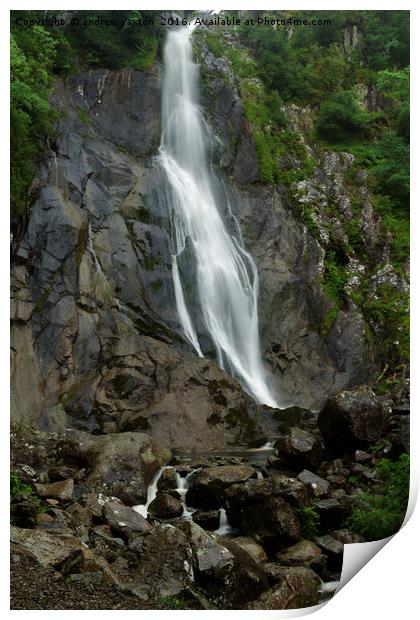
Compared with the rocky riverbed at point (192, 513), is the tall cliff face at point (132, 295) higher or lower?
higher

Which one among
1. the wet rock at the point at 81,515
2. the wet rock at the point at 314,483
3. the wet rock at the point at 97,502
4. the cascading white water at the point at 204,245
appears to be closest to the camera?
the wet rock at the point at 81,515

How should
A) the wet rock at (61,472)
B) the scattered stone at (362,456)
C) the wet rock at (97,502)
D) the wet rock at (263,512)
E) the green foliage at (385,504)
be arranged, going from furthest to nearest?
1. the wet rock at (61,472)
2. the scattered stone at (362,456)
3. the wet rock at (97,502)
4. the wet rock at (263,512)
5. the green foliage at (385,504)

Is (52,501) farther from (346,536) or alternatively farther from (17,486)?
(346,536)

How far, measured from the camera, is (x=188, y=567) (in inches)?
169

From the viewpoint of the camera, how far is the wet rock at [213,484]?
5398mm

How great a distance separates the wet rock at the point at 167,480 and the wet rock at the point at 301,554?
1318 millimetres

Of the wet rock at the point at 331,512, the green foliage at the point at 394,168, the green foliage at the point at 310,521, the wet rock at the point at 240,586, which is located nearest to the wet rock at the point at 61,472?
the wet rock at the point at 240,586

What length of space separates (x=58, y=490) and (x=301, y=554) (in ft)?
7.15

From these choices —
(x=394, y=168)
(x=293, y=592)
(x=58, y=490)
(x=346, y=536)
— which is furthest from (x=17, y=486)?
(x=394, y=168)

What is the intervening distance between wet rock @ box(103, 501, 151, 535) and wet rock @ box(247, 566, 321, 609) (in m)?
1.16

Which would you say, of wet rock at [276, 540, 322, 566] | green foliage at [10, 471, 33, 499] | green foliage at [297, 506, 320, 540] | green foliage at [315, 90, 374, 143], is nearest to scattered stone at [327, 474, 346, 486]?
green foliage at [297, 506, 320, 540]

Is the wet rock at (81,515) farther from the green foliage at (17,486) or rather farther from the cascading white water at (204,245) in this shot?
the cascading white water at (204,245)

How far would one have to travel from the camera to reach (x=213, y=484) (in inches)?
214
